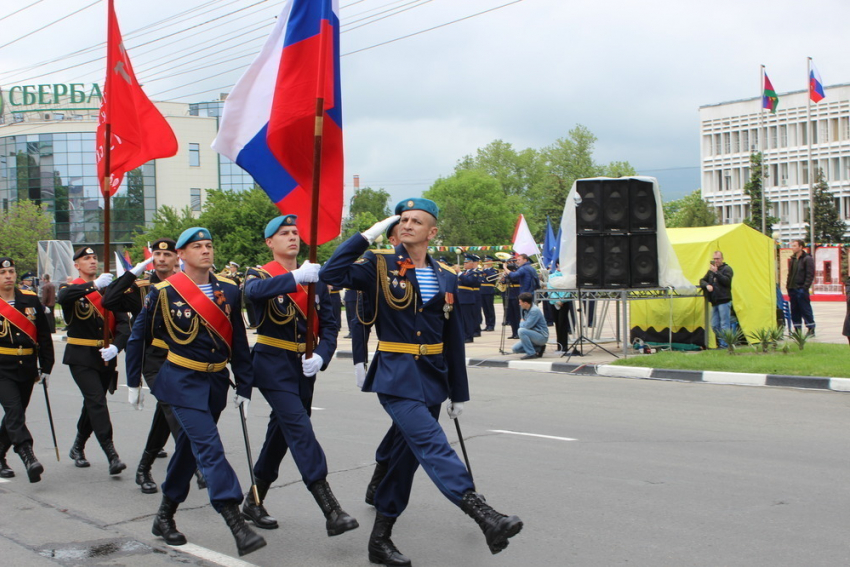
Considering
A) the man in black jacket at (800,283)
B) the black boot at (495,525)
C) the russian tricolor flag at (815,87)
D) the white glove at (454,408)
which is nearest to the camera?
the black boot at (495,525)

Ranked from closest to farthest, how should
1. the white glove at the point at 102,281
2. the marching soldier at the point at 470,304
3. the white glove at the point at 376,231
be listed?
the white glove at the point at 376,231, the white glove at the point at 102,281, the marching soldier at the point at 470,304

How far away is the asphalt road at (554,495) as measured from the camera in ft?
16.7

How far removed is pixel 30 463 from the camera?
23.6ft

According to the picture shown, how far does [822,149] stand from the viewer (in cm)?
7706

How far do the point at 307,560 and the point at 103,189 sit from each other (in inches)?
160

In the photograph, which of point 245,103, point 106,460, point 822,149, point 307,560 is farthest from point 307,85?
point 822,149

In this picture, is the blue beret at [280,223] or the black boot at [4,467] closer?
the blue beret at [280,223]

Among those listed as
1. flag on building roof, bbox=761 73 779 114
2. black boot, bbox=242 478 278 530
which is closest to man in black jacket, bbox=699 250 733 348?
black boot, bbox=242 478 278 530

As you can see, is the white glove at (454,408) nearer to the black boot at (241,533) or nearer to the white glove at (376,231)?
the white glove at (376,231)

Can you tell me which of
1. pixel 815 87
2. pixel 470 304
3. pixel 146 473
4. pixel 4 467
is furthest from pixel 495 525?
pixel 815 87

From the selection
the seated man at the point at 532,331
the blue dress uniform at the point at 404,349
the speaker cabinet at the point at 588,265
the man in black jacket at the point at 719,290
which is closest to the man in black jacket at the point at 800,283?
the man in black jacket at the point at 719,290

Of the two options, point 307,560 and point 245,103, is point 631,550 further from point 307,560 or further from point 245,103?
point 245,103

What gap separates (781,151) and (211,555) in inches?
3279

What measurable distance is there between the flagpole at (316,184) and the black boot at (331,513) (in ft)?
2.62
